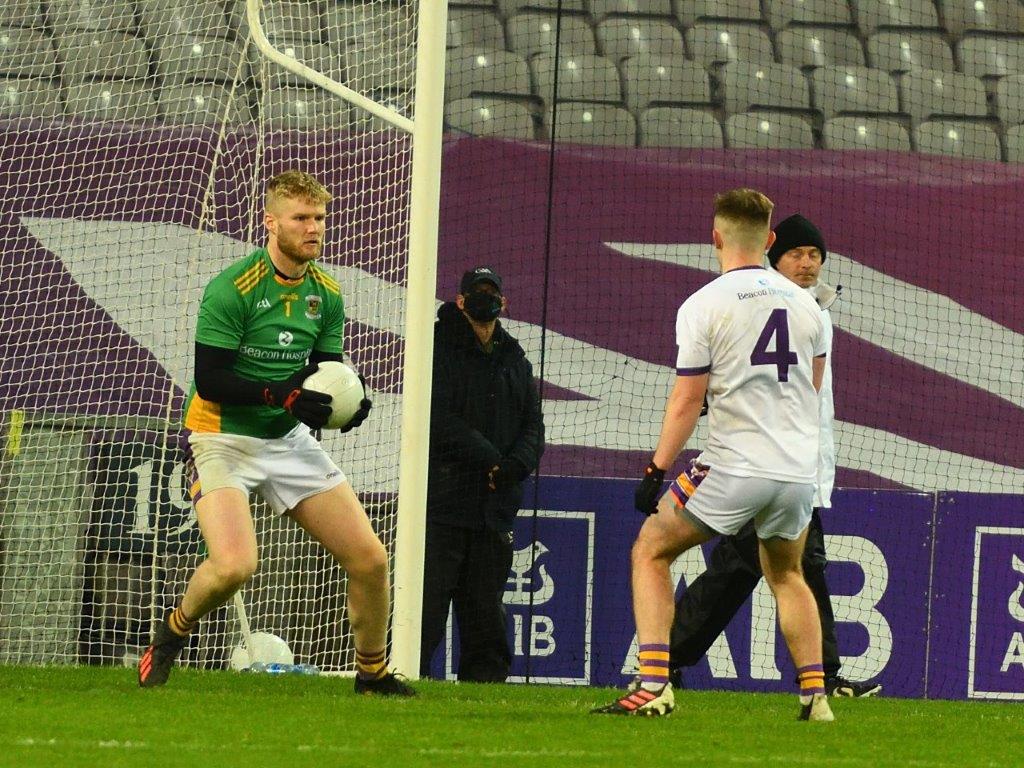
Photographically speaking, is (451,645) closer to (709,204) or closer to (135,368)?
(135,368)

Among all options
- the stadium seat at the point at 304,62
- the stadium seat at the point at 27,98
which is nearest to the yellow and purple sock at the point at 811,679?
the stadium seat at the point at 304,62

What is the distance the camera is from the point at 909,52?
43.8 feet

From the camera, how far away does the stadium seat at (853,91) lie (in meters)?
12.4

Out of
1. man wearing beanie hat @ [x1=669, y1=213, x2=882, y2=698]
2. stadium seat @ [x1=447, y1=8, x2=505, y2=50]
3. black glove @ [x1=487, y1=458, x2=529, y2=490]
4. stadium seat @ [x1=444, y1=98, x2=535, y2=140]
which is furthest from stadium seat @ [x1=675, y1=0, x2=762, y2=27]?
black glove @ [x1=487, y1=458, x2=529, y2=490]

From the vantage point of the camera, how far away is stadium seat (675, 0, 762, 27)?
515 inches

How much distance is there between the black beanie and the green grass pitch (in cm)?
205

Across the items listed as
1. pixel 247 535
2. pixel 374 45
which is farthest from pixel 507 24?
pixel 247 535

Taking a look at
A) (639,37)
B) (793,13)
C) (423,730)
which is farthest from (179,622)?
(793,13)

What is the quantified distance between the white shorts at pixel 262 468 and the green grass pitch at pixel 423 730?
2.51 ft

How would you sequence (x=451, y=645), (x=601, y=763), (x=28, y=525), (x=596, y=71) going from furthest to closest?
(x=596, y=71) < (x=451, y=645) < (x=28, y=525) < (x=601, y=763)

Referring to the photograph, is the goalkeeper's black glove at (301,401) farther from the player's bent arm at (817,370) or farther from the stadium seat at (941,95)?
the stadium seat at (941,95)

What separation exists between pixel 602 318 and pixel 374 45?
2.00 metres

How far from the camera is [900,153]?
10.3m

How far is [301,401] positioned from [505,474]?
2.58 meters
